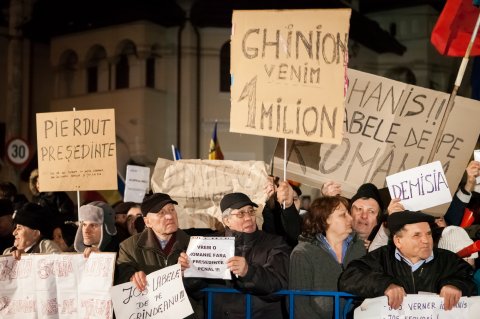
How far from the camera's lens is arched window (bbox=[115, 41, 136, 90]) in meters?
26.3

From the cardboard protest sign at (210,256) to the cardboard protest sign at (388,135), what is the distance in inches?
76.4

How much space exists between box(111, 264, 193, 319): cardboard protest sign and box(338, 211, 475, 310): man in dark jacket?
3.52 feet

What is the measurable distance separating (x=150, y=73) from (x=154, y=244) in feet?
69.4

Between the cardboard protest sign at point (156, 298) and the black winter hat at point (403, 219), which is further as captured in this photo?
the cardboard protest sign at point (156, 298)

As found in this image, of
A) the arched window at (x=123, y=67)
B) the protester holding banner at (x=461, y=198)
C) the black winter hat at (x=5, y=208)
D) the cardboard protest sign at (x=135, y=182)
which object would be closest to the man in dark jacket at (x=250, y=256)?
the protester holding banner at (x=461, y=198)

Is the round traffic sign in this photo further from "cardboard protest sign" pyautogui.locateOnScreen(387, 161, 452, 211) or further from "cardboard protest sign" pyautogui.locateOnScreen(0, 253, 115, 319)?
"cardboard protest sign" pyautogui.locateOnScreen(387, 161, 452, 211)

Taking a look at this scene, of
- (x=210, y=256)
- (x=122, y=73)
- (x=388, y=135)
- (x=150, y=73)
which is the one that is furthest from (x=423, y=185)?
(x=122, y=73)

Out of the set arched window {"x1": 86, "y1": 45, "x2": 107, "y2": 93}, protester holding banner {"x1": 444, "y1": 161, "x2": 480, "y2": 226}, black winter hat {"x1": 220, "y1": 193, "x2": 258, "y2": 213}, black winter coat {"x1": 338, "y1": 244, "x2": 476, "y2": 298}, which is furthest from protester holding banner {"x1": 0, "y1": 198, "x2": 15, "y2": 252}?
arched window {"x1": 86, "y1": 45, "x2": 107, "y2": 93}

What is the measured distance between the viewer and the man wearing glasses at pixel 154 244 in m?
5.41

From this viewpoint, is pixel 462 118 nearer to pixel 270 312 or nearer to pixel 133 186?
pixel 270 312

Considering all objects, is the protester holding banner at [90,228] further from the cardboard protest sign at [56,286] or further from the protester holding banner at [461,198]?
the protester holding banner at [461,198]

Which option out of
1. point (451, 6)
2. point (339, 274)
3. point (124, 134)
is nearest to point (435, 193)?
point (339, 274)

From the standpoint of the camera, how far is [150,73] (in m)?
26.2

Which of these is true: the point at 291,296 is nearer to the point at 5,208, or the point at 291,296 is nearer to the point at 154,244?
the point at 154,244
